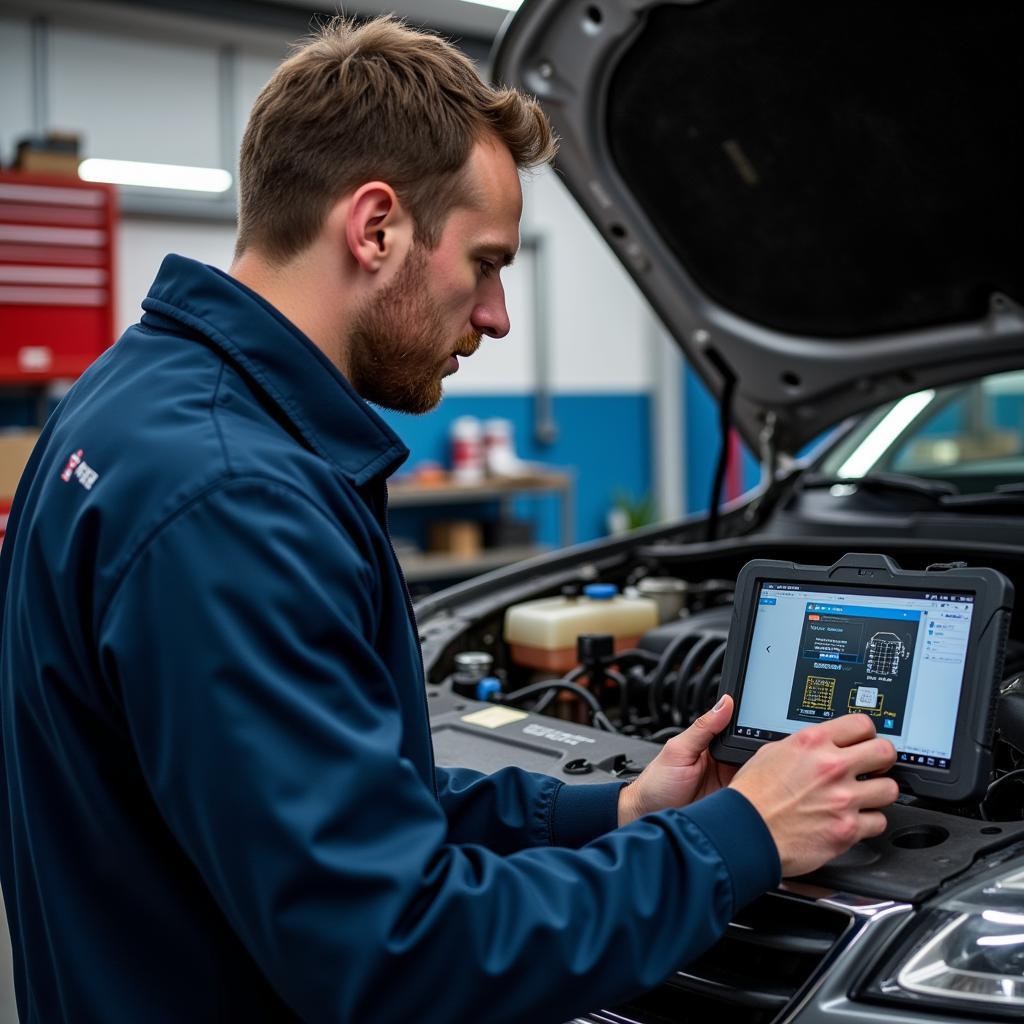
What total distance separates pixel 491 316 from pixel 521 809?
0.48 metres

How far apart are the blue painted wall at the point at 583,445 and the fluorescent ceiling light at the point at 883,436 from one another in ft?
12.3

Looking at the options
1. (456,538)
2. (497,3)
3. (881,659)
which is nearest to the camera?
(881,659)

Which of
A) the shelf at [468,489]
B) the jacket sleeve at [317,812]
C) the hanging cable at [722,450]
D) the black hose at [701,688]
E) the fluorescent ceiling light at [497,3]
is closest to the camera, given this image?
the jacket sleeve at [317,812]

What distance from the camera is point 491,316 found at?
3.57 feet

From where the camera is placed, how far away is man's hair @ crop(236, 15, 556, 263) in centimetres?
97

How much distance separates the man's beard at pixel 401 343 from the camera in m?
0.99

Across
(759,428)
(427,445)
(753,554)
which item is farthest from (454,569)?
(753,554)

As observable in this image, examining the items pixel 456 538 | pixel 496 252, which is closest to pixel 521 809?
pixel 496 252

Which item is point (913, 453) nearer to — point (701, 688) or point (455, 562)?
point (701, 688)

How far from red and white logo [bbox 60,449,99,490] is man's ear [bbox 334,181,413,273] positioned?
0.28m

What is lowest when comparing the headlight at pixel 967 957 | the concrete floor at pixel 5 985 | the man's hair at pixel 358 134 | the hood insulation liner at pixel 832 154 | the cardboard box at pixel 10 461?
the concrete floor at pixel 5 985

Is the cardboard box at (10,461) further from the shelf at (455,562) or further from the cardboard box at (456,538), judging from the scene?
the cardboard box at (456,538)

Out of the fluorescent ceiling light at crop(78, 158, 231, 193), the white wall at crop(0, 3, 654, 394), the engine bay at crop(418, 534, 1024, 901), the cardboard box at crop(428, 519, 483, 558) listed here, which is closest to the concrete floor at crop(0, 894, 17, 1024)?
the engine bay at crop(418, 534, 1024, 901)

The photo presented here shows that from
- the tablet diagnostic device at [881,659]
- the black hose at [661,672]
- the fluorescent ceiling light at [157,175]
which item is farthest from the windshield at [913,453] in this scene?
the fluorescent ceiling light at [157,175]
